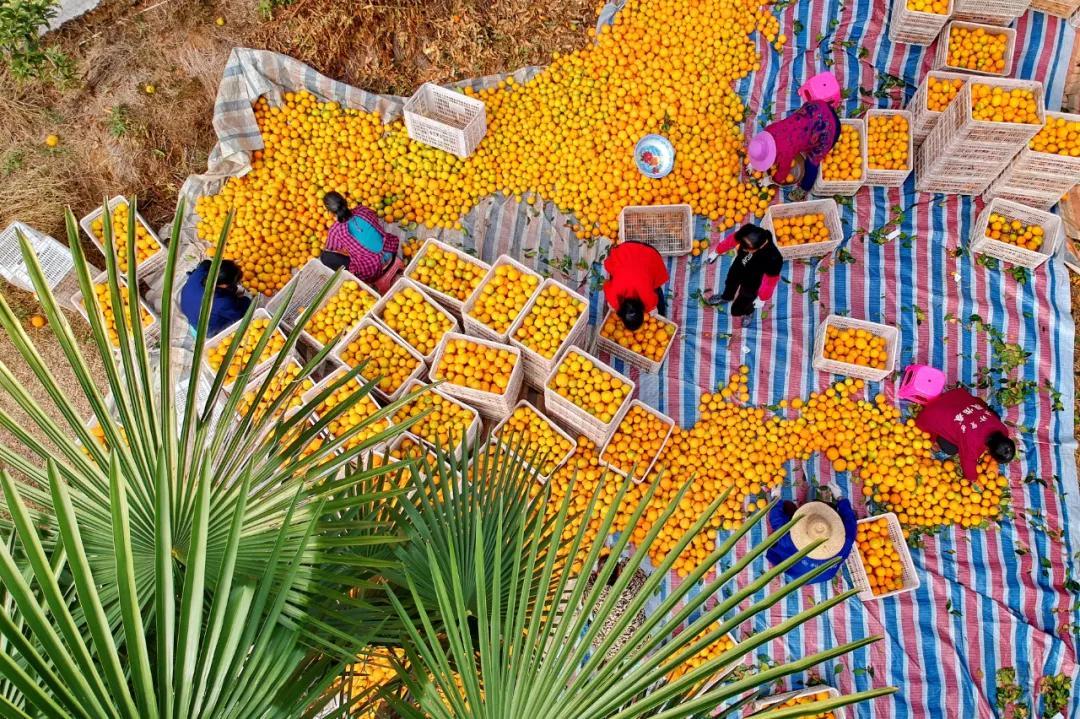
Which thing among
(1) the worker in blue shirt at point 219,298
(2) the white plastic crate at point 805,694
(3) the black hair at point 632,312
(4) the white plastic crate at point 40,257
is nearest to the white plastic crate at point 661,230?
(3) the black hair at point 632,312

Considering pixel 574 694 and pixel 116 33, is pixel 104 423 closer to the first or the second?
pixel 574 694

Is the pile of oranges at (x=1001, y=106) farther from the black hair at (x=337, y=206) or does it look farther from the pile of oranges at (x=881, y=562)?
the black hair at (x=337, y=206)

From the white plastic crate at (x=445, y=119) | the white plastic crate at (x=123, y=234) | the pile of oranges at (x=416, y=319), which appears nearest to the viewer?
the pile of oranges at (x=416, y=319)

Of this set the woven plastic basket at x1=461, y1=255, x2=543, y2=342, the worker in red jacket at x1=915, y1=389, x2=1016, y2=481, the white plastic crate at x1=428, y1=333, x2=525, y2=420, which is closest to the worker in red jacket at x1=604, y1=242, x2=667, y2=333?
the woven plastic basket at x1=461, y1=255, x2=543, y2=342

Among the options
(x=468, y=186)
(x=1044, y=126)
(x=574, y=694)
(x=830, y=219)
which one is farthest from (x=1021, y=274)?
(x=574, y=694)

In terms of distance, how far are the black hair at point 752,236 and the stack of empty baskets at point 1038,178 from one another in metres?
2.15

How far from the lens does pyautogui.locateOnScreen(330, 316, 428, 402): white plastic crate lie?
4.31 m

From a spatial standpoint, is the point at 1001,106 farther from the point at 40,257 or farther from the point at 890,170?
the point at 40,257

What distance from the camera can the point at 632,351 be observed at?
459 centimetres

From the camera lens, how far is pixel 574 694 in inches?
61.6

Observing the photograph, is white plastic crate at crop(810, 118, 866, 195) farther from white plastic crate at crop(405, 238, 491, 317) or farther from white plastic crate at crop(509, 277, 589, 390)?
white plastic crate at crop(405, 238, 491, 317)

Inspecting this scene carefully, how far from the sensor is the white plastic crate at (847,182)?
486cm

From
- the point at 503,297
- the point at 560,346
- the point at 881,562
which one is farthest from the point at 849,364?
the point at 503,297

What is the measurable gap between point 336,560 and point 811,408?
388cm
